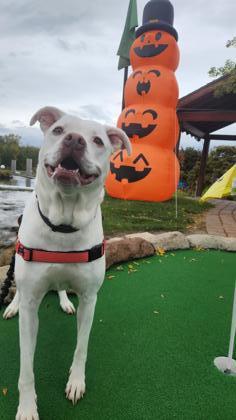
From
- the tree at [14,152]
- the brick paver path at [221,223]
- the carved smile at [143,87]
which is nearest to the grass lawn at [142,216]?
the brick paver path at [221,223]

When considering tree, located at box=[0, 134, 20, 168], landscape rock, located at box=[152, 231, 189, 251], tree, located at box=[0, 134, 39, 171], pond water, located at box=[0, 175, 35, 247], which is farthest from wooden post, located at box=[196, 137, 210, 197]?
tree, located at box=[0, 134, 20, 168]

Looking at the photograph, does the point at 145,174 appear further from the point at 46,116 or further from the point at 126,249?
the point at 46,116

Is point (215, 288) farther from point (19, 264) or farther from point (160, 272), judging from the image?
point (19, 264)

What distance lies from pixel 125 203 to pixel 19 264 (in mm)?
6644

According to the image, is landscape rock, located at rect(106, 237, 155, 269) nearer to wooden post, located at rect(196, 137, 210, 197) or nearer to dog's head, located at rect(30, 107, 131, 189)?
dog's head, located at rect(30, 107, 131, 189)

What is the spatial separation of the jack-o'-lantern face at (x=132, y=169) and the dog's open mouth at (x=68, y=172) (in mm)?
6807

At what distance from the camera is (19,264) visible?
1688 mm

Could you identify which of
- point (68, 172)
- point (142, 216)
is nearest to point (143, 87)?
point (142, 216)

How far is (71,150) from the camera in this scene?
142 cm

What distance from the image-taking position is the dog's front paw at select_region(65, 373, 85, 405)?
1799 mm

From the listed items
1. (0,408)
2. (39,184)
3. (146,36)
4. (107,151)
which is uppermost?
(146,36)

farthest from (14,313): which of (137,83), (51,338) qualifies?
(137,83)

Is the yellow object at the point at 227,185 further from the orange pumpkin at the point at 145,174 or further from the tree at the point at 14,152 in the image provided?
the tree at the point at 14,152

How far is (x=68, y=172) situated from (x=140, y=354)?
5.04 ft
